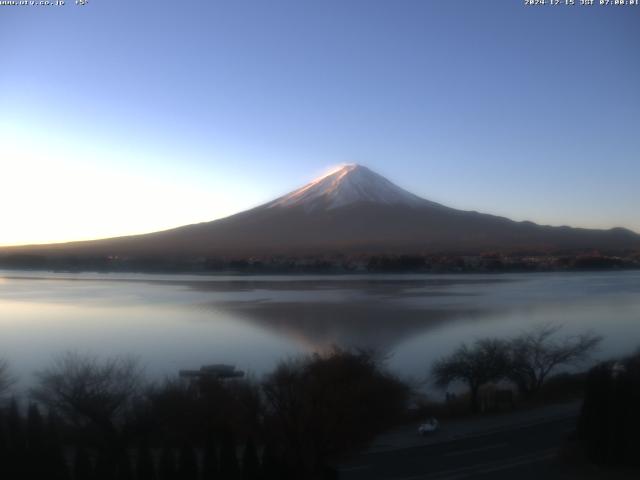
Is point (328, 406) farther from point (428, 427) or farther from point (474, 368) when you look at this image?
point (474, 368)

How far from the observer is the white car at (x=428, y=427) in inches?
215

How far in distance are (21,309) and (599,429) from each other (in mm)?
14120

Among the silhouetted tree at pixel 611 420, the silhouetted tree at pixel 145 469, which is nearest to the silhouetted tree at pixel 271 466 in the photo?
the silhouetted tree at pixel 145 469

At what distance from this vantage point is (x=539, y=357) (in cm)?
813

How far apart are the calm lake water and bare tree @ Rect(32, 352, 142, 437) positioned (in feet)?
5.79

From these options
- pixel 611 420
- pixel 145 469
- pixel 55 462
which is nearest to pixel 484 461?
pixel 611 420

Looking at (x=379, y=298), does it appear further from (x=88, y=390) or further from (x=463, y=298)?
(x=88, y=390)

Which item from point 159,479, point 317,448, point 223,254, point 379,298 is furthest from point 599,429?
point 223,254

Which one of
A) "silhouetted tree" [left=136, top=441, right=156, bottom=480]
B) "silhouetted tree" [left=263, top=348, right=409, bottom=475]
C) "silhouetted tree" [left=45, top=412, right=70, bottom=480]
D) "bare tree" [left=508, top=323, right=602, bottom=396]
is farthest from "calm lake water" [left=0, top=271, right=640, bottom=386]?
"silhouetted tree" [left=136, top=441, right=156, bottom=480]

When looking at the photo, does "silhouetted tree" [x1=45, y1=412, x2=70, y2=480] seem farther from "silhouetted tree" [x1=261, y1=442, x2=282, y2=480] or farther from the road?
the road

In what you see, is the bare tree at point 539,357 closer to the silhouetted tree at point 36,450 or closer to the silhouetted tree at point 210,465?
the silhouetted tree at point 210,465

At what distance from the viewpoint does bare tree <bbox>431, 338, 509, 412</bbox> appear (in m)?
7.12

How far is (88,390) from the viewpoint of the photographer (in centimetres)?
530

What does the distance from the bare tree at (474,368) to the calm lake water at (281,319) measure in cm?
65
